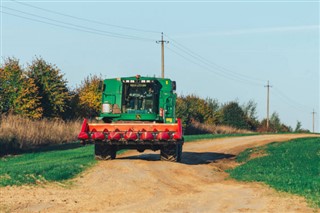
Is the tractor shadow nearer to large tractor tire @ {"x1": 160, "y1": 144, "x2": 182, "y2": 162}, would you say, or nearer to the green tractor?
the green tractor

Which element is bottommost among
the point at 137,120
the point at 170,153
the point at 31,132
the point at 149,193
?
the point at 149,193

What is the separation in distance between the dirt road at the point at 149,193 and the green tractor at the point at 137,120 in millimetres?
907

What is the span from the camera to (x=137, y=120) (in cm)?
2316

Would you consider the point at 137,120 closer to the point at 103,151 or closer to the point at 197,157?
the point at 103,151

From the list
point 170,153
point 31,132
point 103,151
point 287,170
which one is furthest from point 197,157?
point 31,132

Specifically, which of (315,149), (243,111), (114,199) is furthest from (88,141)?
(243,111)

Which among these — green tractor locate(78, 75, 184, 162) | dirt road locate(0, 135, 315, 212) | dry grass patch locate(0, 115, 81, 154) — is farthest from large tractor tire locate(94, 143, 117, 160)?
dry grass patch locate(0, 115, 81, 154)

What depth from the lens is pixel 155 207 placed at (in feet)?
42.4

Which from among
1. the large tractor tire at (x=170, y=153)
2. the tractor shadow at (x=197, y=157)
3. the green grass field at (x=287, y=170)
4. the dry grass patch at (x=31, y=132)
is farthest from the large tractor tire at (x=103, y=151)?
the dry grass patch at (x=31, y=132)

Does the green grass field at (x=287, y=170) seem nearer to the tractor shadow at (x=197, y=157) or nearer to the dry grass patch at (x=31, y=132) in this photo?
the tractor shadow at (x=197, y=157)

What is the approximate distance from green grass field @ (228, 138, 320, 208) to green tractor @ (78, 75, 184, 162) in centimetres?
294

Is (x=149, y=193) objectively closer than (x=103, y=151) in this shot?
Yes

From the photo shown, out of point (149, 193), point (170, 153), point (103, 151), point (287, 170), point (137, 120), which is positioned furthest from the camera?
point (137, 120)

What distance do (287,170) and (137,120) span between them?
6.17 meters
